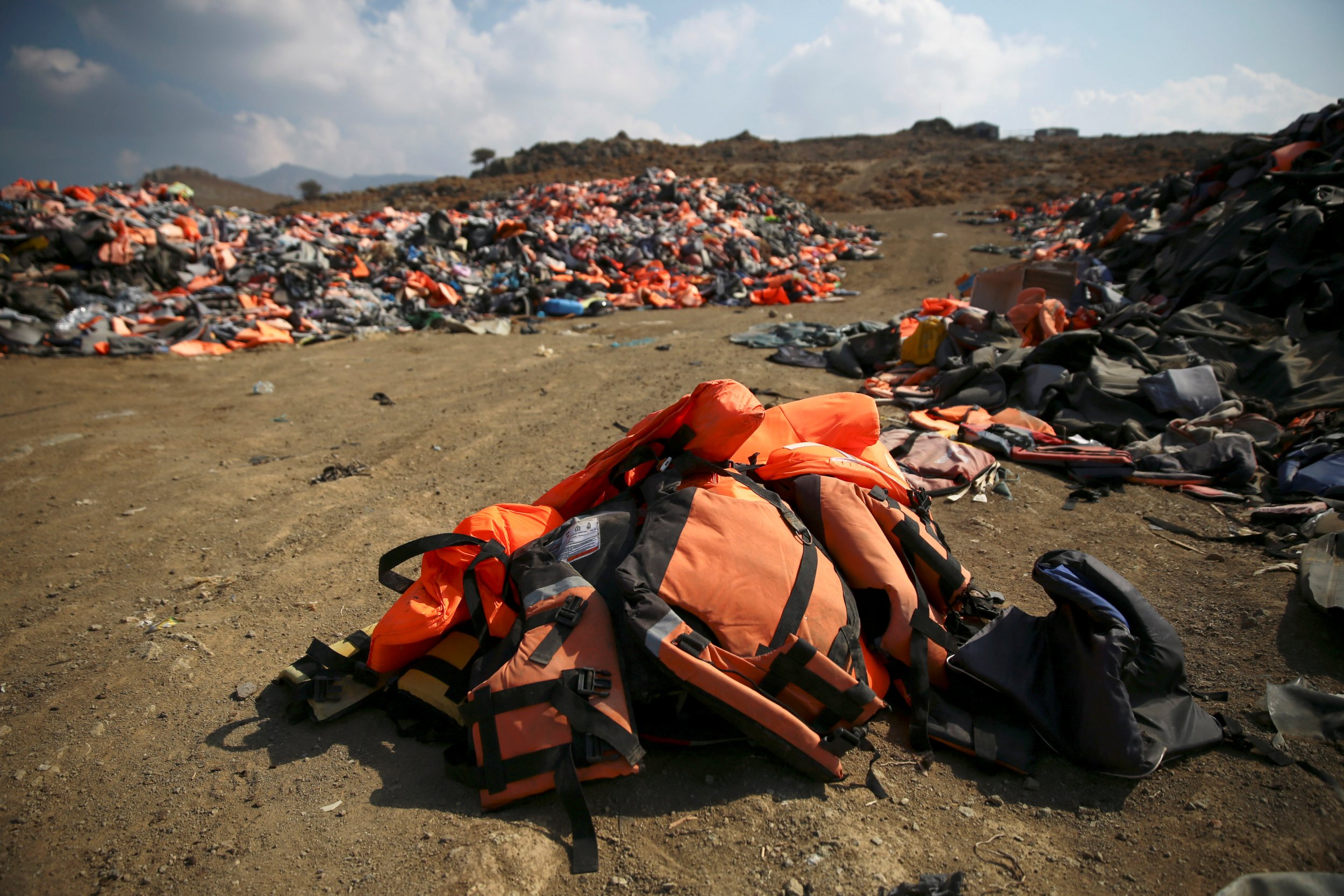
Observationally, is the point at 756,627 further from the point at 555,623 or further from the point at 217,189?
the point at 217,189

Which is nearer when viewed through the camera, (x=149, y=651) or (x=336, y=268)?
(x=149, y=651)

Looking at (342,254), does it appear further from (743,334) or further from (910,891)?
(910,891)

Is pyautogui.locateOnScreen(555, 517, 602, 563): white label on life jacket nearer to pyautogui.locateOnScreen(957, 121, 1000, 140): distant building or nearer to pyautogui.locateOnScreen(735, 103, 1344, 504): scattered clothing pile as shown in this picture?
pyautogui.locateOnScreen(735, 103, 1344, 504): scattered clothing pile

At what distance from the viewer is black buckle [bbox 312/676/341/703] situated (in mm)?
1853

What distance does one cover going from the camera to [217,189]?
31.0 m

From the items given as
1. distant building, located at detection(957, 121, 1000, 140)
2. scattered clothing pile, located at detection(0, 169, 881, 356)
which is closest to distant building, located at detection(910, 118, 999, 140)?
distant building, located at detection(957, 121, 1000, 140)

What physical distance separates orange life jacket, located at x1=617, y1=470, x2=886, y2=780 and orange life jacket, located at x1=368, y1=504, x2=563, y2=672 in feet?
1.38

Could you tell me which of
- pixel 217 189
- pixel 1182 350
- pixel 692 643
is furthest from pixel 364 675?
pixel 217 189

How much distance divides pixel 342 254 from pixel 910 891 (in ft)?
34.7

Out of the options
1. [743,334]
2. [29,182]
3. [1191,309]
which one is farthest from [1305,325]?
[29,182]

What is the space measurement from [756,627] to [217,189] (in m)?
40.4

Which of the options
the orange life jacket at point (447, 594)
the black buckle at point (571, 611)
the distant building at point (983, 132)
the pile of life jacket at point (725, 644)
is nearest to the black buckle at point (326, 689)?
the pile of life jacket at point (725, 644)

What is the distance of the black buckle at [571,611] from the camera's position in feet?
5.29

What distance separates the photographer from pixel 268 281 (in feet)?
27.1
